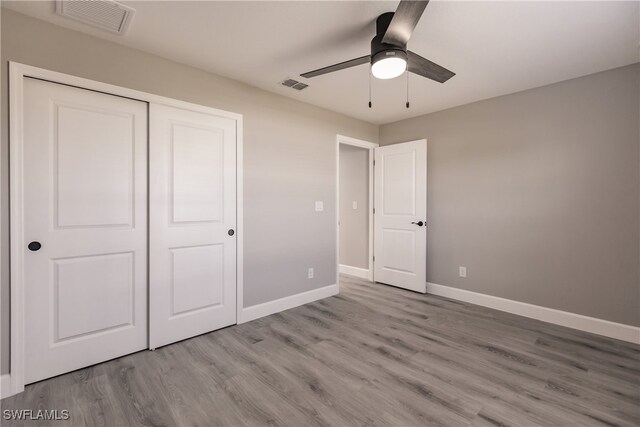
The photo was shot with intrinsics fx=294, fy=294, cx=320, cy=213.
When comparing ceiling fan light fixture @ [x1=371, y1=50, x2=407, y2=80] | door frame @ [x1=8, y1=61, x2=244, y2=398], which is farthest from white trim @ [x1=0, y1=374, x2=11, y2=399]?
ceiling fan light fixture @ [x1=371, y1=50, x2=407, y2=80]

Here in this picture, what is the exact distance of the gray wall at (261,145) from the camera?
2.01 metres


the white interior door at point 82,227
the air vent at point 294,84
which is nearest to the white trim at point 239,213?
the air vent at point 294,84

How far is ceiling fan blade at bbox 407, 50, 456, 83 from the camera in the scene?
2054 millimetres

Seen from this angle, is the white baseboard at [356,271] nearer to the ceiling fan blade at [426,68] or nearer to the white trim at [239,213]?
the white trim at [239,213]

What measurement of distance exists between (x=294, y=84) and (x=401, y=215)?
2349 millimetres

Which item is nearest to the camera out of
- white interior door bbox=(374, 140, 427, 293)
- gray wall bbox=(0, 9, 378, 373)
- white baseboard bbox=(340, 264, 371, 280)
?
gray wall bbox=(0, 9, 378, 373)

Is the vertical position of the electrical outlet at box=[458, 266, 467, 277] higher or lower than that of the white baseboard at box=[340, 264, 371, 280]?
higher

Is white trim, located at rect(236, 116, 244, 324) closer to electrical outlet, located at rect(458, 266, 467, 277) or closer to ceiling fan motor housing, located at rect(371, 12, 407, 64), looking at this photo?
ceiling fan motor housing, located at rect(371, 12, 407, 64)

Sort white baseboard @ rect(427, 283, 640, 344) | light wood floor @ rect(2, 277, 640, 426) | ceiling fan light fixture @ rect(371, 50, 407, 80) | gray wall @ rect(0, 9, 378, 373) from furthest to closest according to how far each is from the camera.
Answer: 1. white baseboard @ rect(427, 283, 640, 344)
2. gray wall @ rect(0, 9, 378, 373)
3. ceiling fan light fixture @ rect(371, 50, 407, 80)
4. light wood floor @ rect(2, 277, 640, 426)

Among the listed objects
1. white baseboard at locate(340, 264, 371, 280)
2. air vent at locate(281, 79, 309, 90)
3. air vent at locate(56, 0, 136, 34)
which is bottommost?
white baseboard at locate(340, 264, 371, 280)

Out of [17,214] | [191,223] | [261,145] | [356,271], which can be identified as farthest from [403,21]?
[356,271]

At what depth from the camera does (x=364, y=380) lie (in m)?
2.09

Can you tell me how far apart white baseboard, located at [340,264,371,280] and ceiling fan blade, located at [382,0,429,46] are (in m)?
3.64

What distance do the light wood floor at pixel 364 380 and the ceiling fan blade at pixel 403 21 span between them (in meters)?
2.27
